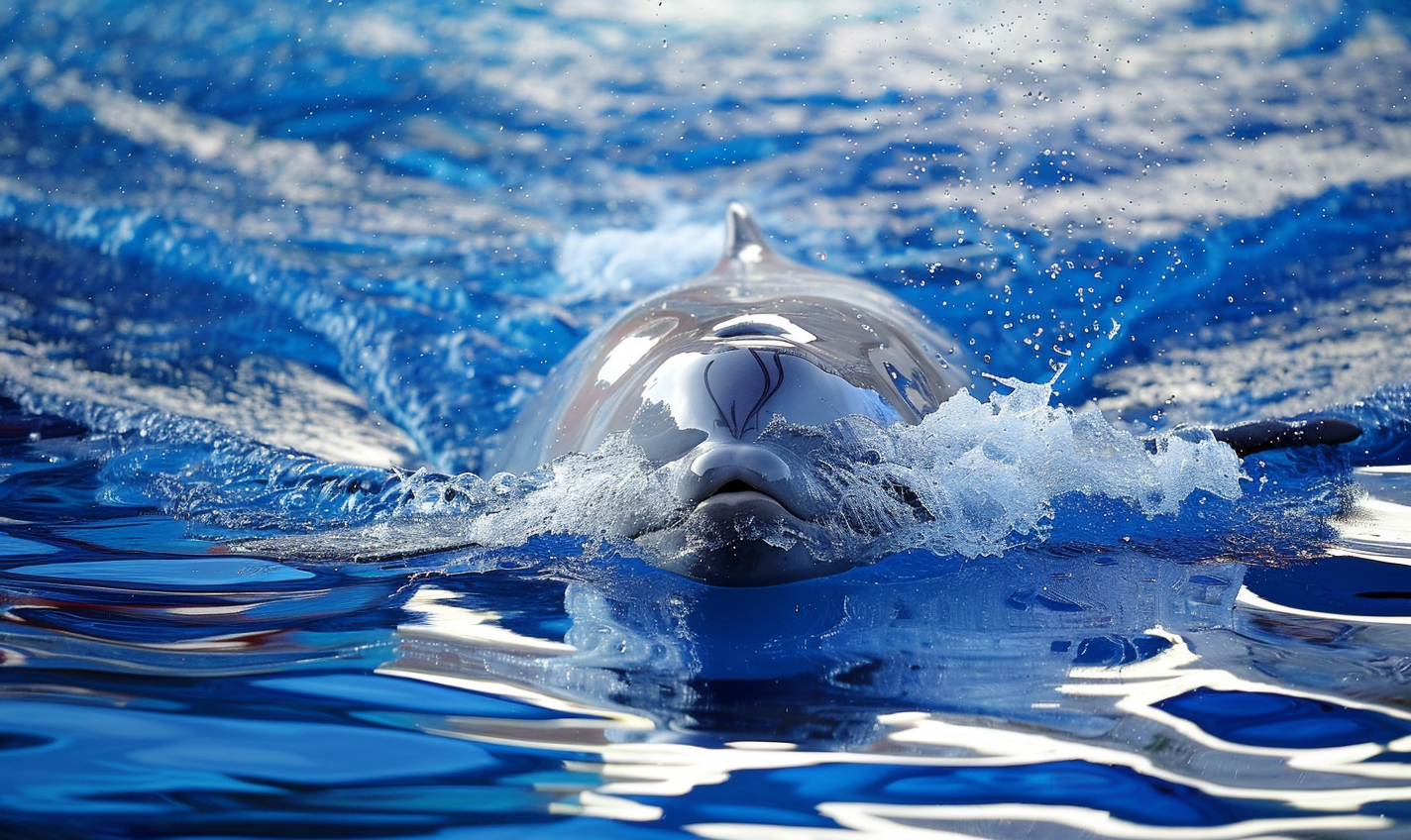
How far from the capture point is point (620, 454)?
3.86 m

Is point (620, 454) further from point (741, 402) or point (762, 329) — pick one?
point (762, 329)

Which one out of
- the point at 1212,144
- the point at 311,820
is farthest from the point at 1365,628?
the point at 1212,144

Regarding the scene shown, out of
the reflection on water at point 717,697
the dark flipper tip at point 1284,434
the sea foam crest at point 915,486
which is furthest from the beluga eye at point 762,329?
the dark flipper tip at point 1284,434

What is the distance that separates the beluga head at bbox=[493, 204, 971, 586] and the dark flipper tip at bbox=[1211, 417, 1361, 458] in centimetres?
119

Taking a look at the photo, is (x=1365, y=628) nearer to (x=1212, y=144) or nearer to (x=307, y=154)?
(x=1212, y=144)

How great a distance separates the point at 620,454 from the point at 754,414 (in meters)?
0.47

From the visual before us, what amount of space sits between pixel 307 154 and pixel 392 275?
398cm

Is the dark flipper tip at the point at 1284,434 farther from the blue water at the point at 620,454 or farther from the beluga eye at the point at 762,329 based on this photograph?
the beluga eye at the point at 762,329

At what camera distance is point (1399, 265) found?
34.6 feet

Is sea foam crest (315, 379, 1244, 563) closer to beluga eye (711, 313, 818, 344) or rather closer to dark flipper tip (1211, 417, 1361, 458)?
dark flipper tip (1211, 417, 1361, 458)

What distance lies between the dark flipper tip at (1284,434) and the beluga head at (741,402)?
1.19 m

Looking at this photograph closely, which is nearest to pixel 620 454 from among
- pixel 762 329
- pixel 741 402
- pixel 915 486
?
pixel 741 402

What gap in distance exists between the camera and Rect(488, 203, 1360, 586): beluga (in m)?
3.36

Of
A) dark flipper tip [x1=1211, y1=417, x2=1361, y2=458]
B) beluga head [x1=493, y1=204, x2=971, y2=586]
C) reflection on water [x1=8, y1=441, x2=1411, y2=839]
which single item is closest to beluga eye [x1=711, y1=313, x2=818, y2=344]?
beluga head [x1=493, y1=204, x2=971, y2=586]
